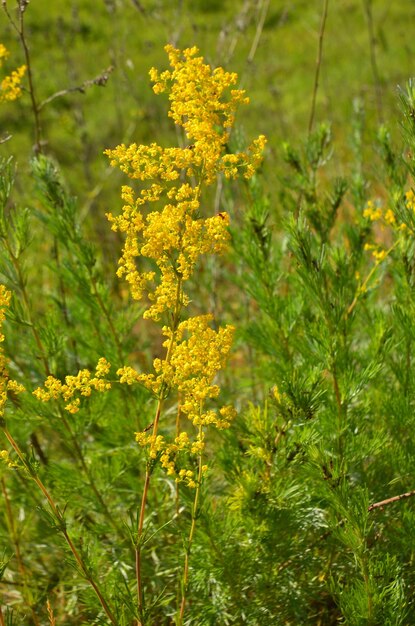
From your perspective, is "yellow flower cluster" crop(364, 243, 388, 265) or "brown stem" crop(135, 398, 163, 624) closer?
"brown stem" crop(135, 398, 163, 624)

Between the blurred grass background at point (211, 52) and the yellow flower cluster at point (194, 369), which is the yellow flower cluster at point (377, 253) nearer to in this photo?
the yellow flower cluster at point (194, 369)

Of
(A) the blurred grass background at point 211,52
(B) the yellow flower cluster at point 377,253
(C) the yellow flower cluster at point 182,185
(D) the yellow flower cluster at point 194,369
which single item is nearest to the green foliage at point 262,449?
(B) the yellow flower cluster at point 377,253

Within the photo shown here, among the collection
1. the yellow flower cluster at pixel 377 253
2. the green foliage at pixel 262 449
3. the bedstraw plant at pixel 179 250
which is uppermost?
the bedstraw plant at pixel 179 250

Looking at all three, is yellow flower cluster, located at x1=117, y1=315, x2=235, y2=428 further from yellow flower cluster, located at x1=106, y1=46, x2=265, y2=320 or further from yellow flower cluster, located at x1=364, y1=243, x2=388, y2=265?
yellow flower cluster, located at x1=364, y1=243, x2=388, y2=265

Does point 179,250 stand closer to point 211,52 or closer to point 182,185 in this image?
point 182,185

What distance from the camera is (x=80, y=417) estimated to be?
2.04 metres

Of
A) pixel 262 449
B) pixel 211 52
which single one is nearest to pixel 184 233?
pixel 262 449

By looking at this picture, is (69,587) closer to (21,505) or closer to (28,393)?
(21,505)

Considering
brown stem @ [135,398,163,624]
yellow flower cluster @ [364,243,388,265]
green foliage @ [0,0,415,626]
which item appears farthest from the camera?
yellow flower cluster @ [364,243,388,265]

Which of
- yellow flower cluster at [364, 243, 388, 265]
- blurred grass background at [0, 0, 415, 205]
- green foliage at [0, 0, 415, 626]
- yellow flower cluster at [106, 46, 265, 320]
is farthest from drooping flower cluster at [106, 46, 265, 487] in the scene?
blurred grass background at [0, 0, 415, 205]

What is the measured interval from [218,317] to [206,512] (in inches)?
67.0

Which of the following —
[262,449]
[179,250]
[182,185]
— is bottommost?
[262,449]

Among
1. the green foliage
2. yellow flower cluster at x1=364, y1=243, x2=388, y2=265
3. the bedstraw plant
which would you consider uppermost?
the bedstraw plant

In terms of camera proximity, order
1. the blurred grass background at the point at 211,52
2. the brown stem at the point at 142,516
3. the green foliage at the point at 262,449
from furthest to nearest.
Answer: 1. the blurred grass background at the point at 211,52
2. the green foliage at the point at 262,449
3. the brown stem at the point at 142,516
